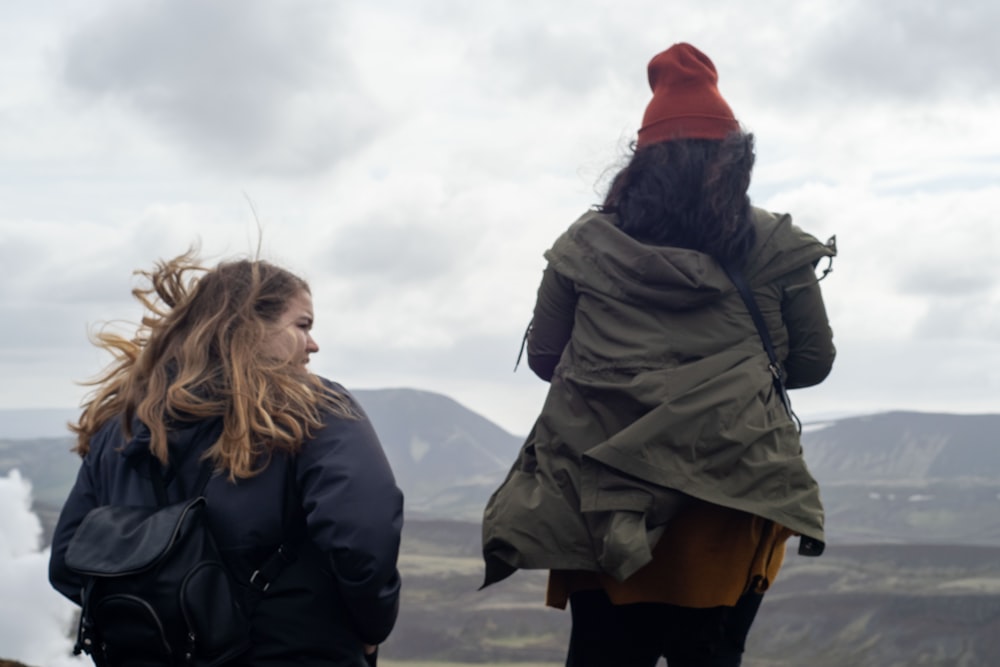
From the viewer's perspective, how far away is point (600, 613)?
3514 mm

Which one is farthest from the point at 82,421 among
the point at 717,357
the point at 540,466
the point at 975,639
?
the point at 975,639

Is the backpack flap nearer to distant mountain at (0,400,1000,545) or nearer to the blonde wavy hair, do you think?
the blonde wavy hair

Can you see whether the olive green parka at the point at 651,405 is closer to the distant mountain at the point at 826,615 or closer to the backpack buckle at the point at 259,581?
the backpack buckle at the point at 259,581

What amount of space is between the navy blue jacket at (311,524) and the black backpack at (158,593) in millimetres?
79

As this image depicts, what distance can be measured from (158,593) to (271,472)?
1.37 feet

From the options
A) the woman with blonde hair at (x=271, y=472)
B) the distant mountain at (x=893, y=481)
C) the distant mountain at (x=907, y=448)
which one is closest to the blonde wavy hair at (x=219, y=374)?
the woman with blonde hair at (x=271, y=472)

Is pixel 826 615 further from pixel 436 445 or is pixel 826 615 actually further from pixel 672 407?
pixel 436 445

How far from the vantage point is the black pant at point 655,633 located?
11.4ft

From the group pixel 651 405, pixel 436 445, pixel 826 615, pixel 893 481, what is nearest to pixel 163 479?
pixel 651 405

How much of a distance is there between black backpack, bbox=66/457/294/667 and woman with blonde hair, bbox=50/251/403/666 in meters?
0.08

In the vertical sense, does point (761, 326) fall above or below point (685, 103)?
below

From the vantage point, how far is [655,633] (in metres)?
3.50

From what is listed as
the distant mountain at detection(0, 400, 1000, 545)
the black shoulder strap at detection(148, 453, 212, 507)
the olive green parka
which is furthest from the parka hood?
the distant mountain at detection(0, 400, 1000, 545)

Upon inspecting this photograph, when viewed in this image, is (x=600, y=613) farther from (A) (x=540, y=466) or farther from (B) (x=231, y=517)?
(B) (x=231, y=517)
